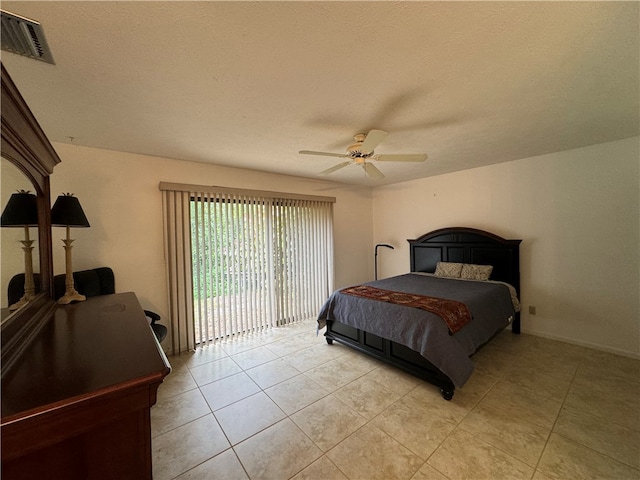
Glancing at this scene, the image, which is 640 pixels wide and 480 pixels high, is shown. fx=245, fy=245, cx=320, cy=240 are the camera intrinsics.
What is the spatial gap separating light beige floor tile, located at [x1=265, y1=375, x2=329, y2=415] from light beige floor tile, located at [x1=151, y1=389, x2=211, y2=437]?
0.56 metres

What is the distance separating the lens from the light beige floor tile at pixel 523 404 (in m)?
1.82

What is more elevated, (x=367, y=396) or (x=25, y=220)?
(x=25, y=220)

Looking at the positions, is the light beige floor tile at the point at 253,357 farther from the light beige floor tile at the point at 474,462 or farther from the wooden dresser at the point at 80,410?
the wooden dresser at the point at 80,410

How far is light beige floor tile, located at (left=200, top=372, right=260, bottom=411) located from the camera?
2100mm

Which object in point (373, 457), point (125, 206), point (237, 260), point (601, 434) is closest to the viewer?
point (373, 457)

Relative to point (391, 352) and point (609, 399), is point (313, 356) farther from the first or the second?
point (609, 399)

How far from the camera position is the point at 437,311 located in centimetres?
220

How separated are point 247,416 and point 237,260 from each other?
74.2 inches

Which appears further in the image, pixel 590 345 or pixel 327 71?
pixel 590 345

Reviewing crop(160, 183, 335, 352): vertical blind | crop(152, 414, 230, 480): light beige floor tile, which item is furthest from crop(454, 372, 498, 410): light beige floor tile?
crop(160, 183, 335, 352): vertical blind

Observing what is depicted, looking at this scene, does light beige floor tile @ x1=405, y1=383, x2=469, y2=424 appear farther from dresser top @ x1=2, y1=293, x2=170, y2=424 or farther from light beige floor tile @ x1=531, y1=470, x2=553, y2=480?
dresser top @ x1=2, y1=293, x2=170, y2=424

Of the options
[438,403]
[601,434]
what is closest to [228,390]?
[438,403]

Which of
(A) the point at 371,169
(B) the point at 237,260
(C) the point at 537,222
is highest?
(A) the point at 371,169

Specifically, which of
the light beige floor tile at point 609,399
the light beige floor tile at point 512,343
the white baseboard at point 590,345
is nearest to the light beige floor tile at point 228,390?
the light beige floor tile at point 609,399
